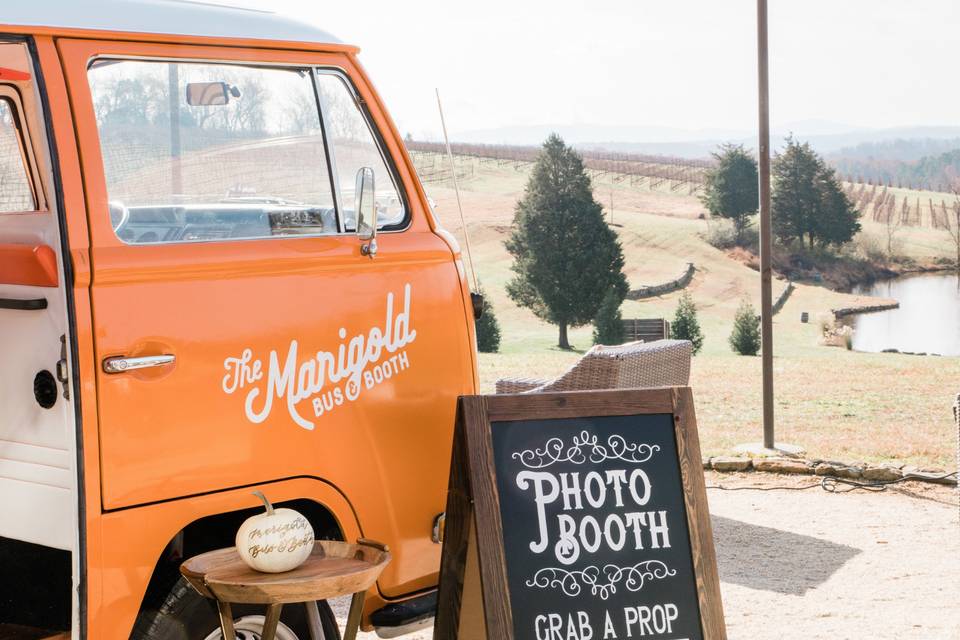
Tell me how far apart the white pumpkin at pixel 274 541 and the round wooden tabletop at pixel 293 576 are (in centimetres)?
3

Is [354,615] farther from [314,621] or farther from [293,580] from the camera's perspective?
[293,580]

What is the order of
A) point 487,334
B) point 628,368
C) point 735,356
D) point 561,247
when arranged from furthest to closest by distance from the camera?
1. point 561,247
2. point 487,334
3. point 735,356
4. point 628,368

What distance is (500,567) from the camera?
3354 millimetres

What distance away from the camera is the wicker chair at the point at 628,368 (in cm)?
555

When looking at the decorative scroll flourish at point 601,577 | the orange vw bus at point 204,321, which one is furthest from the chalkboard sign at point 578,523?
the orange vw bus at point 204,321

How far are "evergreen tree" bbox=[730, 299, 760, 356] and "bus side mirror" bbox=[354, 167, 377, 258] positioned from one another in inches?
1076

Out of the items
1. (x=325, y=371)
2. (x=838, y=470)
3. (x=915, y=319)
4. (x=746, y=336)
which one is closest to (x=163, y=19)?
(x=325, y=371)

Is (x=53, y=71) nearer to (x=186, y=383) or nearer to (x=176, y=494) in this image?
(x=186, y=383)

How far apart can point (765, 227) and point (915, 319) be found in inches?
1024

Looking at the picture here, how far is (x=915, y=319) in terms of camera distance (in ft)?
107

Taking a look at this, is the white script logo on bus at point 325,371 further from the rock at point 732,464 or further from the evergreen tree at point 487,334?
the evergreen tree at point 487,334

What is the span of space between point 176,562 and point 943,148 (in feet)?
147

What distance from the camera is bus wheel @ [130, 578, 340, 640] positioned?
3076 mm

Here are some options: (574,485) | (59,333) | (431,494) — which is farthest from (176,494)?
(574,485)
